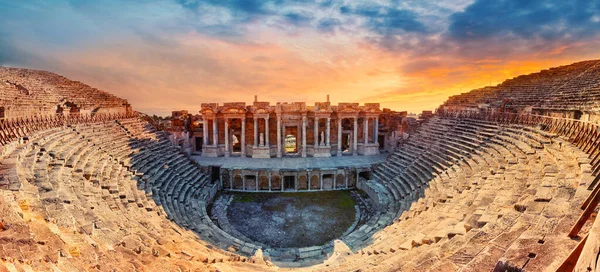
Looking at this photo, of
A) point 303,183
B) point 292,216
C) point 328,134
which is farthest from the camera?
point 328,134

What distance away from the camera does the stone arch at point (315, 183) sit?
23891 millimetres

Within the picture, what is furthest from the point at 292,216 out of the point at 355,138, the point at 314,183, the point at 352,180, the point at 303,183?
the point at 355,138

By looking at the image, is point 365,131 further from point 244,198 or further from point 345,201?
point 244,198

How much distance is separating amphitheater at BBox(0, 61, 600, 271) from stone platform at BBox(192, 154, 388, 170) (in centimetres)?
18

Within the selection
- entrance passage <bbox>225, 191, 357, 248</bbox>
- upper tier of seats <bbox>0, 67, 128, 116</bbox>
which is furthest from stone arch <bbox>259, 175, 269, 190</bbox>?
upper tier of seats <bbox>0, 67, 128, 116</bbox>

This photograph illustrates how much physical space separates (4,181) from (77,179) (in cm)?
328

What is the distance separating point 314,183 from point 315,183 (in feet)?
0.27

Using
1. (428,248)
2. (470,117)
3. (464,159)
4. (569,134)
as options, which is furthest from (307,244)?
(470,117)

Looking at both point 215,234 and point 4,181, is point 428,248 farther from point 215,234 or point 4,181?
point 4,181

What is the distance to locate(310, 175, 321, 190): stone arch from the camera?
2389 centimetres

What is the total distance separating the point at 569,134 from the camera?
13250 mm

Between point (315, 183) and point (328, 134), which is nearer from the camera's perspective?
point (315, 183)

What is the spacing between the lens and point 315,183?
2400 cm

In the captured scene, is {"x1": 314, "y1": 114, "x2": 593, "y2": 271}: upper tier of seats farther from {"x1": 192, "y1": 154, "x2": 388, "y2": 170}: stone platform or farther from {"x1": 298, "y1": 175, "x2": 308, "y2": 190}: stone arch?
{"x1": 298, "y1": 175, "x2": 308, "y2": 190}: stone arch
